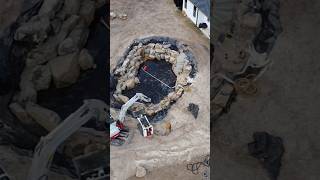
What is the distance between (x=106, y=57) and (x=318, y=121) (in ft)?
39.5

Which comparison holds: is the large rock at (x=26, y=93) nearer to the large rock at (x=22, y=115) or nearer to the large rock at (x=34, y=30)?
the large rock at (x=22, y=115)

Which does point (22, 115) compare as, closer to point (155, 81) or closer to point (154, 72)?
point (155, 81)

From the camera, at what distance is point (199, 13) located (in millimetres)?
29875

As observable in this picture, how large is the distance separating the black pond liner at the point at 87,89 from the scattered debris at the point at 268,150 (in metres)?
7.96

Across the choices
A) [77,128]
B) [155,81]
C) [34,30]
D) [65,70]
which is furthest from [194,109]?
[34,30]

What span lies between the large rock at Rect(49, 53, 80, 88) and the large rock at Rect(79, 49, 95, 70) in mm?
260

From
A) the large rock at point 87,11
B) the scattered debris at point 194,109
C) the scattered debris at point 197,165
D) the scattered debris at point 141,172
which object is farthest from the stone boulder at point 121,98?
the scattered debris at point 197,165

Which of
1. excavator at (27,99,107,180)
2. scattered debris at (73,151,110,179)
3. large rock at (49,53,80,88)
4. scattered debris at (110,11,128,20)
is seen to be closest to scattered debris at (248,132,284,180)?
scattered debris at (73,151,110,179)

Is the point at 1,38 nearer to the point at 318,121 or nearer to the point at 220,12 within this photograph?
the point at 220,12

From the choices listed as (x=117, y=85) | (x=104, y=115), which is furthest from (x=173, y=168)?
(x=117, y=85)

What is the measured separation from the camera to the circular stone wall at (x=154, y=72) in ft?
88.7

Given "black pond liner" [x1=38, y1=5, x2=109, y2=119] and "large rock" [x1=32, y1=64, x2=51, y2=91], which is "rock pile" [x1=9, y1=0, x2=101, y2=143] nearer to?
"large rock" [x1=32, y1=64, x2=51, y2=91]

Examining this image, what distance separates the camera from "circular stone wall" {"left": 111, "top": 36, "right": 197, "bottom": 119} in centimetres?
2703

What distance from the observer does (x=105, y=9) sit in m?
30.7
